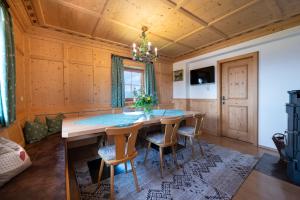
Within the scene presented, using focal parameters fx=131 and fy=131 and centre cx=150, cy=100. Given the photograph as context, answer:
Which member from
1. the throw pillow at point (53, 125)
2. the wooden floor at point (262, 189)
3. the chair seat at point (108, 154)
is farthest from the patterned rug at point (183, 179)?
the throw pillow at point (53, 125)

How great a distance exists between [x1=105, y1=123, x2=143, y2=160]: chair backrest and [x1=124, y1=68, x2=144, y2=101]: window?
2520 millimetres

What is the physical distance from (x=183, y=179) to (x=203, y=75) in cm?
310

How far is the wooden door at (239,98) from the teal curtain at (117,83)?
280 centimetres

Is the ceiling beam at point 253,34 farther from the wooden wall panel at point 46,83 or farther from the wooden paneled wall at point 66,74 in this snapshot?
the wooden wall panel at point 46,83

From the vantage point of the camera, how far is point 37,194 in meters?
0.87

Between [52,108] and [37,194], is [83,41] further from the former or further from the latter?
[37,194]

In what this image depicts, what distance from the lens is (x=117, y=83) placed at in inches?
142

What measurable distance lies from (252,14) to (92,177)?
12.2ft

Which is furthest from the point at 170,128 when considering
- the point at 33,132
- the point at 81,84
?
the point at 81,84

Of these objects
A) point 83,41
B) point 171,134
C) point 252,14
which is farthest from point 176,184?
point 83,41

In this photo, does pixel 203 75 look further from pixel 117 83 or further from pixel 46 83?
pixel 46 83

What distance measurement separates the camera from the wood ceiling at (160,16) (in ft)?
6.57

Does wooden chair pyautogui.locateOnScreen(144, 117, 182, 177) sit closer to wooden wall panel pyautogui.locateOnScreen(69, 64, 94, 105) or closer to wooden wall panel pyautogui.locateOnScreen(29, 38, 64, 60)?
wooden wall panel pyautogui.locateOnScreen(69, 64, 94, 105)

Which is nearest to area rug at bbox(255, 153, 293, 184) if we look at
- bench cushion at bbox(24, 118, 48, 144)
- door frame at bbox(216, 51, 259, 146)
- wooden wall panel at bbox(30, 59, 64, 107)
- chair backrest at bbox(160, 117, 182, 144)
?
door frame at bbox(216, 51, 259, 146)
